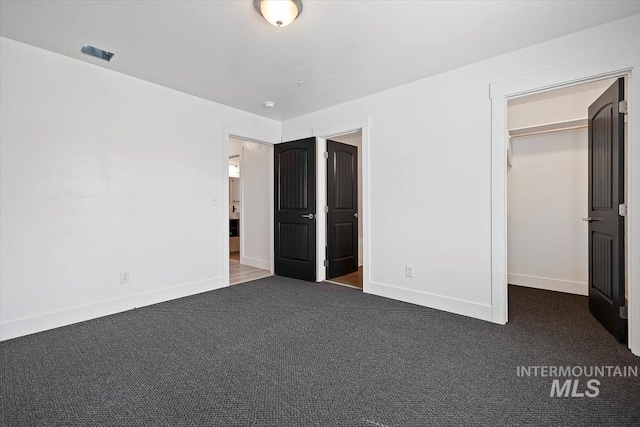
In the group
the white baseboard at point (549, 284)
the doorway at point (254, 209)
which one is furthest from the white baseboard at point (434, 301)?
the doorway at point (254, 209)

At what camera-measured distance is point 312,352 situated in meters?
2.19

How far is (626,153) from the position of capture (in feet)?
7.38

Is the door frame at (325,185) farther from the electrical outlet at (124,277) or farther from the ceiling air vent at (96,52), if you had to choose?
the ceiling air vent at (96,52)

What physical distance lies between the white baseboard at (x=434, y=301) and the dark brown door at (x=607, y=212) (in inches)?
36.0

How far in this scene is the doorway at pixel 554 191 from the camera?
10.9 ft

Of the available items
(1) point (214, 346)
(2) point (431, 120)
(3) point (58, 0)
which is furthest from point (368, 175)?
(3) point (58, 0)

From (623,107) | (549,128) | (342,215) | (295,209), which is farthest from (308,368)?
(549,128)

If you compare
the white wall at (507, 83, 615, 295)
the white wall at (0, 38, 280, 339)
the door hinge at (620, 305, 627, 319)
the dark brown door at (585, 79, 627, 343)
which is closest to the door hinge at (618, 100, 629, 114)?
the dark brown door at (585, 79, 627, 343)

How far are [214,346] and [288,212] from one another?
2.52m

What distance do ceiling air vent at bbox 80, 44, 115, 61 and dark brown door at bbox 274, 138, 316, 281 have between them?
234cm

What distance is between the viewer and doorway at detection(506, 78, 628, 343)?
3.31 m

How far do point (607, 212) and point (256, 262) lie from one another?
4.70m

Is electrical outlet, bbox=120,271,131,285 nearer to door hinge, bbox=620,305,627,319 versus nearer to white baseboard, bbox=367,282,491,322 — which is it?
white baseboard, bbox=367,282,491,322

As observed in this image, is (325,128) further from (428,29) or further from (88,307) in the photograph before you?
(88,307)
